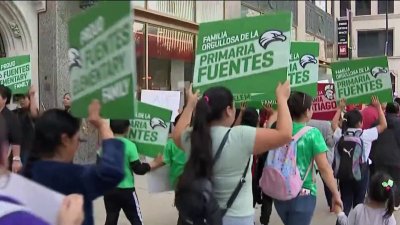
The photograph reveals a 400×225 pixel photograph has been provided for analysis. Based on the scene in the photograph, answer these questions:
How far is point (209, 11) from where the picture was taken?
1367cm

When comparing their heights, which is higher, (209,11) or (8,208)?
(209,11)

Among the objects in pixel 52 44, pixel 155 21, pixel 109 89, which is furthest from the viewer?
pixel 155 21

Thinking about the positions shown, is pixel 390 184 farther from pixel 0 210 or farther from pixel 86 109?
pixel 0 210

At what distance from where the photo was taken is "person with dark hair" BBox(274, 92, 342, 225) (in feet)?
13.5

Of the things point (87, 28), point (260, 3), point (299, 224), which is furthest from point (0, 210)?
point (260, 3)

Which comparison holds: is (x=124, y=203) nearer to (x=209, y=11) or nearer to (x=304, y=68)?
(x=304, y=68)

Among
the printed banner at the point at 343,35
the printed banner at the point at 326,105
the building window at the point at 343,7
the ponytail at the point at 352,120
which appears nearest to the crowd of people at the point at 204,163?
the ponytail at the point at 352,120

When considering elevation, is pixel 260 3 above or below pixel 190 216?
above

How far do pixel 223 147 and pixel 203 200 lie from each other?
0.31 meters

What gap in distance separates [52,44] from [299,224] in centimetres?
741

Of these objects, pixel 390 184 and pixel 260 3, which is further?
pixel 260 3

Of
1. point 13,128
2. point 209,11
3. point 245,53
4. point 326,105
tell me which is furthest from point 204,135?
point 209,11

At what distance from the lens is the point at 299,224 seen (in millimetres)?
4180

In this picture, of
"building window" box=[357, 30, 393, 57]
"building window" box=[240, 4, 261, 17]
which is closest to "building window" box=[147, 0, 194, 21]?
"building window" box=[240, 4, 261, 17]
